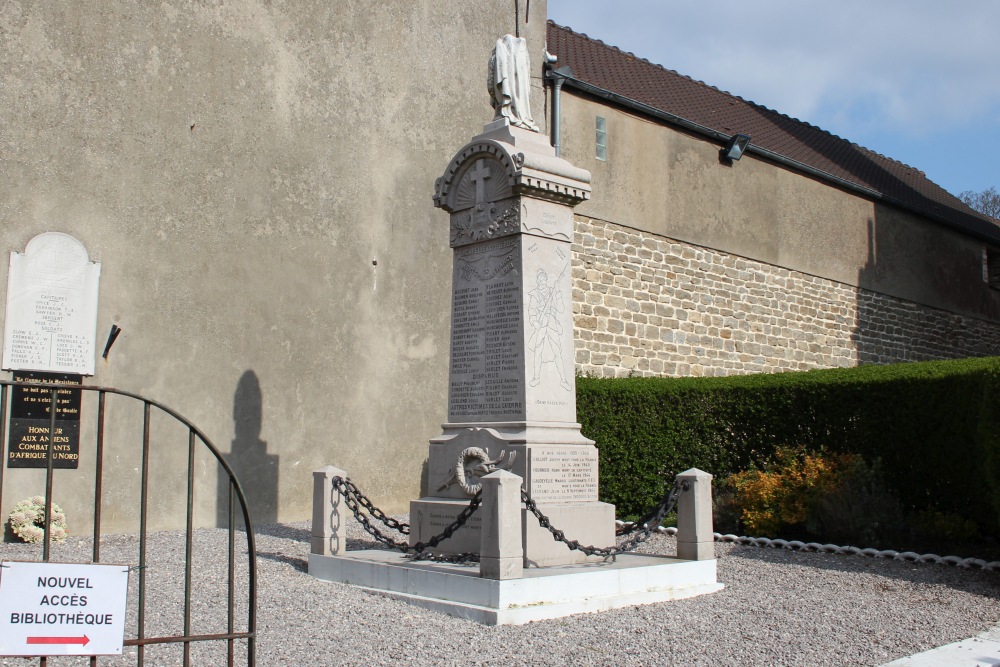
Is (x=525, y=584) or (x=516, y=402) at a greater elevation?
(x=516, y=402)

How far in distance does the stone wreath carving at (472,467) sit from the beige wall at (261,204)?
13.4ft

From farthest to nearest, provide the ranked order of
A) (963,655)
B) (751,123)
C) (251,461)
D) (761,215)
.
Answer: (751,123), (761,215), (251,461), (963,655)

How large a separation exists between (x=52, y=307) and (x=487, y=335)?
15.1 ft

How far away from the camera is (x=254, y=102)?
36.5 feet

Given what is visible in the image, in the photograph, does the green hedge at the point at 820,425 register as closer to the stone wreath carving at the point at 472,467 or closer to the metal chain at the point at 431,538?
the metal chain at the point at 431,538

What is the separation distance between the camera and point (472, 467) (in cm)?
750

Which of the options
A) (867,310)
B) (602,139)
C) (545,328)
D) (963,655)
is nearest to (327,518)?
(545,328)

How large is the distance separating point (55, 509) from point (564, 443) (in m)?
5.12

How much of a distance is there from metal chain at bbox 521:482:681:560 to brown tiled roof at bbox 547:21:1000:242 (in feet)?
25.9

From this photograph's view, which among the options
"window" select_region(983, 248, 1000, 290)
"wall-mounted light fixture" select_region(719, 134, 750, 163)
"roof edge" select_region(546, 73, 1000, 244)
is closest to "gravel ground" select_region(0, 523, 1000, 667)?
"roof edge" select_region(546, 73, 1000, 244)

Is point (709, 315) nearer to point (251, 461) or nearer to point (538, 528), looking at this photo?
point (251, 461)

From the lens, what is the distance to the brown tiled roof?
15.5m

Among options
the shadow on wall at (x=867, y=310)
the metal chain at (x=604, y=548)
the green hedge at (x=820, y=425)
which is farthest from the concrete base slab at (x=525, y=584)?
the shadow on wall at (x=867, y=310)

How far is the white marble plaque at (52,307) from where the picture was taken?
9.28 meters
